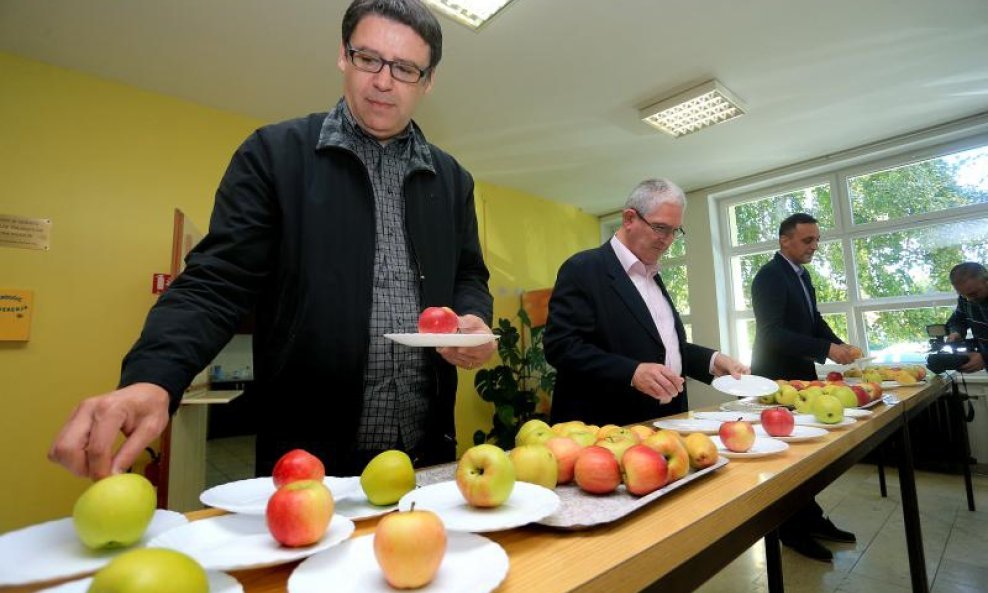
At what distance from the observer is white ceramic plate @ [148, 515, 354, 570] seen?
470mm

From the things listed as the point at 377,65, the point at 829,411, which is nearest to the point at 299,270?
the point at 377,65

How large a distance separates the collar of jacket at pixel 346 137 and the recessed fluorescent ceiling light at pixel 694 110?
10.3 feet

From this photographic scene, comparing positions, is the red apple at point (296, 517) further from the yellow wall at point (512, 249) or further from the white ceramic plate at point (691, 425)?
the yellow wall at point (512, 249)

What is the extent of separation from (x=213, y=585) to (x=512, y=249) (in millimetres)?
5288

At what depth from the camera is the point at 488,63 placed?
3291mm

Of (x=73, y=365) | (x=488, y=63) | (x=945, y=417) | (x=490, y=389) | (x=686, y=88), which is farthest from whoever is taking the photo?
(x=490, y=389)

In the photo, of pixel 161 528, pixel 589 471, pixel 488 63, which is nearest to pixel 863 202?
pixel 488 63

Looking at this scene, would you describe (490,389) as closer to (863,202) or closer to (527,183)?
(527,183)

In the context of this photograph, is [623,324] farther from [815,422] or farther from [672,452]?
[672,452]

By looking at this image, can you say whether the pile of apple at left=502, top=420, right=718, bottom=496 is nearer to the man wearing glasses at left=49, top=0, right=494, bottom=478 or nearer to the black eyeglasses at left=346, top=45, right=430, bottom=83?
the man wearing glasses at left=49, top=0, right=494, bottom=478

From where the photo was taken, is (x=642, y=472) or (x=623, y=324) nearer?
(x=642, y=472)

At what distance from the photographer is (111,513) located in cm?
49

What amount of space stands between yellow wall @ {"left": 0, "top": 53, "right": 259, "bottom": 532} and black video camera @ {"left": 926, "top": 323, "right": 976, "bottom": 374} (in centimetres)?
534

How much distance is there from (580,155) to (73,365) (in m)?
4.44
